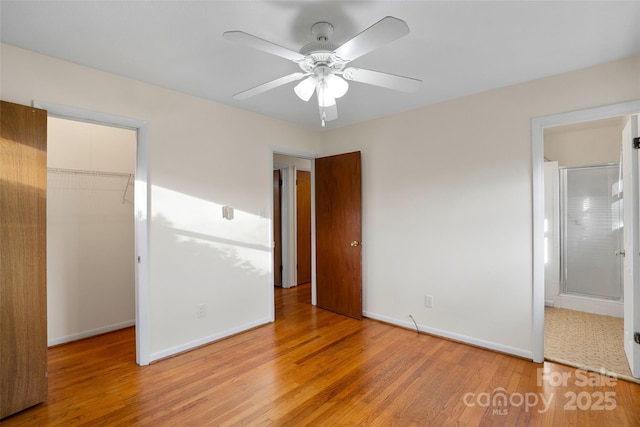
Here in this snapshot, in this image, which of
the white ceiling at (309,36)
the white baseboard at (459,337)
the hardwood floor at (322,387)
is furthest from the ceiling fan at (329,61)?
the white baseboard at (459,337)

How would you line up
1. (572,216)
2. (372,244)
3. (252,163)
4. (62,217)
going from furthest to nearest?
(572,216) → (372,244) → (252,163) → (62,217)

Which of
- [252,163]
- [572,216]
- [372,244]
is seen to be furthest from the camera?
[572,216]

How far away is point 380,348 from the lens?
295 cm

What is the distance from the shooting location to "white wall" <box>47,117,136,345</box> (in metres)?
3.08

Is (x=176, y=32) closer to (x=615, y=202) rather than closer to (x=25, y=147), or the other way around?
(x=25, y=147)

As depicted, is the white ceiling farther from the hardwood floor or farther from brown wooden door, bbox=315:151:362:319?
the hardwood floor

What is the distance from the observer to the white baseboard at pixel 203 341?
8.99ft

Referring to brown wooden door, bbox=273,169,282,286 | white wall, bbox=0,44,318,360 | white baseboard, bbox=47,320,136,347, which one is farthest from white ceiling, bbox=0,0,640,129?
brown wooden door, bbox=273,169,282,286

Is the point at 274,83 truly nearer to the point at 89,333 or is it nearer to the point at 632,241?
the point at 632,241

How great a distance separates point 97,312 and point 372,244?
313 cm

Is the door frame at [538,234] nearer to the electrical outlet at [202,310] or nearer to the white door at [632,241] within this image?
the white door at [632,241]

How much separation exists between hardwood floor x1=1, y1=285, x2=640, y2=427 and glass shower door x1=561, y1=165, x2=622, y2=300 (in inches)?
81.1

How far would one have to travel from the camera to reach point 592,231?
3967 mm

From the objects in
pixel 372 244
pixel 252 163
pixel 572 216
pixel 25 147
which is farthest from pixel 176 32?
pixel 572 216
